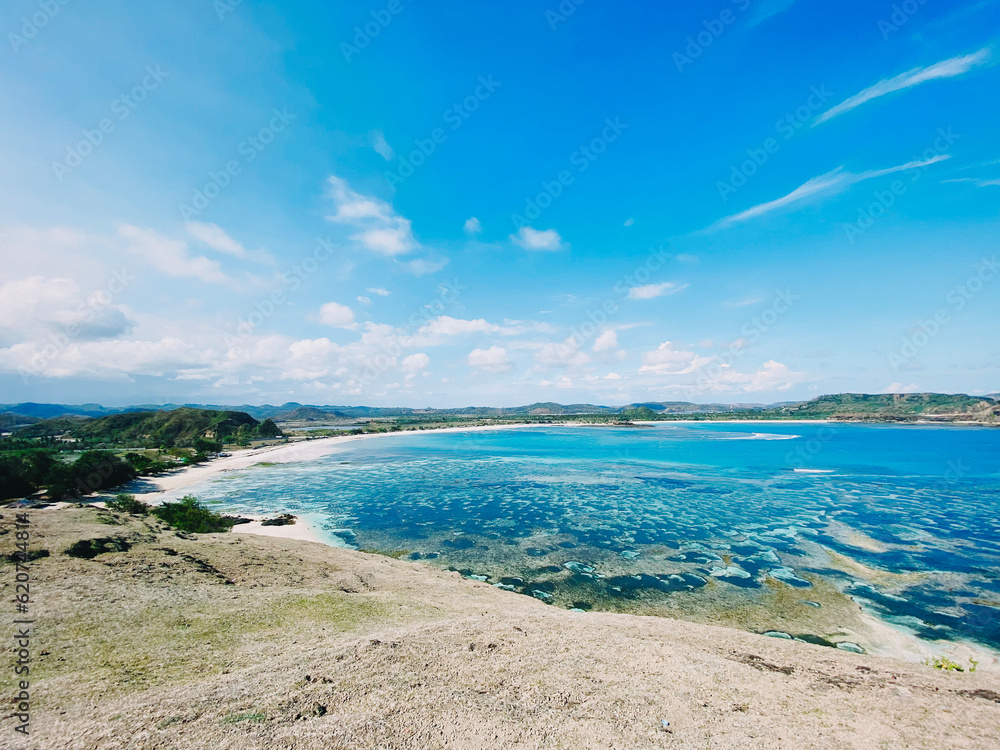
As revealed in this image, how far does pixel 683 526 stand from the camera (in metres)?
36.4

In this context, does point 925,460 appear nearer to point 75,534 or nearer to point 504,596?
point 504,596

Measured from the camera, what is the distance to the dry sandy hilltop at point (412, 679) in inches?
313

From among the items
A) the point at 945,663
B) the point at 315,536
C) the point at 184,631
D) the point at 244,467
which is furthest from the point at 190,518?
the point at 244,467

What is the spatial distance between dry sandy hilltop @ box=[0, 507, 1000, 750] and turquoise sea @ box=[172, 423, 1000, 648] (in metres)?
8.93

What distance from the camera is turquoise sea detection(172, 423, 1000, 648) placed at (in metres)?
22.6

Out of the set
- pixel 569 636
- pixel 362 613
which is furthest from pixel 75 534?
pixel 569 636

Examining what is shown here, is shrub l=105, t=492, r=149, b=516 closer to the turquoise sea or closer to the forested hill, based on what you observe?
the turquoise sea

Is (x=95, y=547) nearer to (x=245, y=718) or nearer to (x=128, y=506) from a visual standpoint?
(x=245, y=718)

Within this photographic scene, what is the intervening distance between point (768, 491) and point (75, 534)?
6766 centimetres

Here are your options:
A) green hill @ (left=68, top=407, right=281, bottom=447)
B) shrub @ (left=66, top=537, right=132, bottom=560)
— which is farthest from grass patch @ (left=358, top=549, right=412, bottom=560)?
green hill @ (left=68, top=407, right=281, bottom=447)

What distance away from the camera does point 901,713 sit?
9539 mm

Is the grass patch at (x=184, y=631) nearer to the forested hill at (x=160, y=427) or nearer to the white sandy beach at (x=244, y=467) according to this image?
the white sandy beach at (x=244, y=467)

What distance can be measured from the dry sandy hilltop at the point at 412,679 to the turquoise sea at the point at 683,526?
8.93m

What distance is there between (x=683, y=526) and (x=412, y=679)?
33597 millimetres
